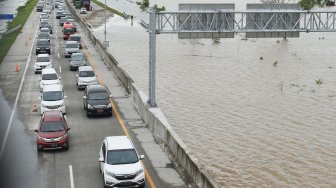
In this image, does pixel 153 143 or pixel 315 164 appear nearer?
pixel 153 143

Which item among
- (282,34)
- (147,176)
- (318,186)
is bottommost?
(318,186)

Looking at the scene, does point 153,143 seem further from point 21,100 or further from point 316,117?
point 316,117

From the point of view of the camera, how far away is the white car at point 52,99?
28.6 metres

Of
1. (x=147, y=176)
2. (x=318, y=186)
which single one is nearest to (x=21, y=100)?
(x=147, y=176)

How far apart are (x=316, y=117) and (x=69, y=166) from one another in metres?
22.7

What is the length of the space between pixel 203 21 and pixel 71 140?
11382 millimetres

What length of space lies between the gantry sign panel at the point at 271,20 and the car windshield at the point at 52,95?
1212 cm

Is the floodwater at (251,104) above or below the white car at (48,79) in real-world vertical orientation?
below

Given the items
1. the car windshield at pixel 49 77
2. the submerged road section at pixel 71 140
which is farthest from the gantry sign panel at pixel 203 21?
the car windshield at pixel 49 77

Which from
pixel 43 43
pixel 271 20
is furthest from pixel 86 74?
pixel 43 43

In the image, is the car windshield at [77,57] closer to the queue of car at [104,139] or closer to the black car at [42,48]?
the queue of car at [104,139]

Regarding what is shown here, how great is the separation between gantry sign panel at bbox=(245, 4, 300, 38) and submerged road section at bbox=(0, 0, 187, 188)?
9.29 meters

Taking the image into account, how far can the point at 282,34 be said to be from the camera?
34344 mm

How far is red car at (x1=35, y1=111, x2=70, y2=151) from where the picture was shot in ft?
71.7
